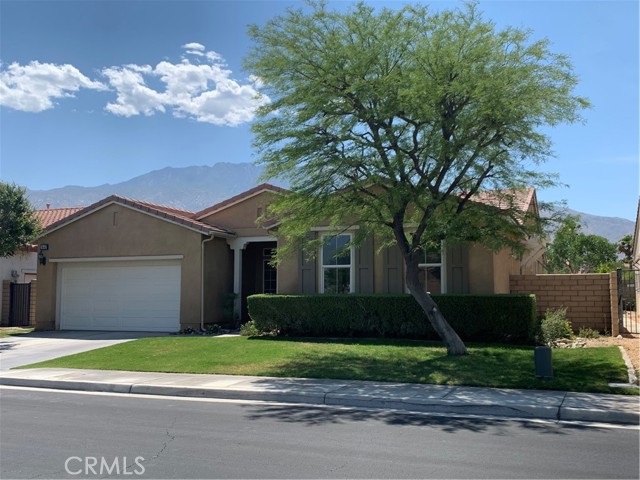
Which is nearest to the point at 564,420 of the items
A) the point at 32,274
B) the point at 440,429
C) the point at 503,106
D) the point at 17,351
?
the point at 440,429

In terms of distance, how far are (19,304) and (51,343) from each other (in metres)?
8.73

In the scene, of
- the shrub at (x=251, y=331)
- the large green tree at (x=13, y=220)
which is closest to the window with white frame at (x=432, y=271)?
the shrub at (x=251, y=331)

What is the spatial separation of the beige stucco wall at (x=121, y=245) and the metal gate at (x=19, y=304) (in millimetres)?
3257

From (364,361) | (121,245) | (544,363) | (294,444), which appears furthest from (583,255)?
(294,444)

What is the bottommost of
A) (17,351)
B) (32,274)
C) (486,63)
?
(17,351)

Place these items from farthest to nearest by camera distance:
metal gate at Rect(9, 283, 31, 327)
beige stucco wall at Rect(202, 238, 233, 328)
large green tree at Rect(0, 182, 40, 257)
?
1. metal gate at Rect(9, 283, 31, 327)
2. large green tree at Rect(0, 182, 40, 257)
3. beige stucco wall at Rect(202, 238, 233, 328)

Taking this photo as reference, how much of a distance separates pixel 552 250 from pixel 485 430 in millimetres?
40012

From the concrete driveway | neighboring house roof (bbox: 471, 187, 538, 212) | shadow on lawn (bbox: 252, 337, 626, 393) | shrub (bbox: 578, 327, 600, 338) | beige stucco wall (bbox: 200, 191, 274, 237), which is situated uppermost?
beige stucco wall (bbox: 200, 191, 274, 237)

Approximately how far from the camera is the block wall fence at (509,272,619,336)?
17906 millimetres

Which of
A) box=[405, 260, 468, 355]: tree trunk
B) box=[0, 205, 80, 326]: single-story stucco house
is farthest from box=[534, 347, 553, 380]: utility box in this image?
box=[0, 205, 80, 326]: single-story stucco house

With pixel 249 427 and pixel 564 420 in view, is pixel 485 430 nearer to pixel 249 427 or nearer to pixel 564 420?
pixel 564 420

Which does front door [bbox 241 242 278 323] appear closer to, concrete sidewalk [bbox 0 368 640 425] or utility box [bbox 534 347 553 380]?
concrete sidewalk [bbox 0 368 640 425]

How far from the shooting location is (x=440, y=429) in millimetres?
7730

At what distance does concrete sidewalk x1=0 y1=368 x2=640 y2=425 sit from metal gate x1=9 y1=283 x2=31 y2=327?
1408 cm
